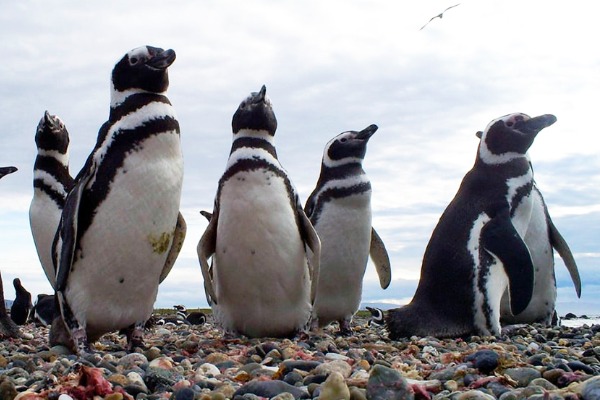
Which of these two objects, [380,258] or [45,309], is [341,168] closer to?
[380,258]

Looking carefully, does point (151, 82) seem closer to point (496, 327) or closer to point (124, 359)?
point (124, 359)

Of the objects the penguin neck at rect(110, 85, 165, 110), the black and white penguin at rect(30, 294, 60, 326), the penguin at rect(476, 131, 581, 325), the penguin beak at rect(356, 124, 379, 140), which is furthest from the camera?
the black and white penguin at rect(30, 294, 60, 326)

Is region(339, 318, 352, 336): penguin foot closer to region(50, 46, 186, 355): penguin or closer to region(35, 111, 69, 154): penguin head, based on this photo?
region(50, 46, 186, 355): penguin

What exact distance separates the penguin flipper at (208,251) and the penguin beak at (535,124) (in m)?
3.34

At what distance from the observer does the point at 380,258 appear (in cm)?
900

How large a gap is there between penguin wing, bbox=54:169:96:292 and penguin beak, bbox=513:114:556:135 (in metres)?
4.43

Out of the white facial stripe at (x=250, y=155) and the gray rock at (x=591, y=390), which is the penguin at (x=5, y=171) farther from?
the gray rock at (x=591, y=390)

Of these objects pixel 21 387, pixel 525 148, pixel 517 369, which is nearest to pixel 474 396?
pixel 517 369

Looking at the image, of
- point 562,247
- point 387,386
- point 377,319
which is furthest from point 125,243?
point 377,319

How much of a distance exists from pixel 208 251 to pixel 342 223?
1.57m

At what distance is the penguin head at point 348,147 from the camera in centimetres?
805

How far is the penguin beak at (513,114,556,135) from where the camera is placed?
7.95 metres

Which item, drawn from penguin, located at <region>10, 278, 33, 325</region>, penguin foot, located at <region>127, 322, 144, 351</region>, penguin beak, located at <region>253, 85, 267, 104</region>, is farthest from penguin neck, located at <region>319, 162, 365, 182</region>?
penguin, located at <region>10, 278, 33, 325</region>

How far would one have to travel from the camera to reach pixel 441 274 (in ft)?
23.5
